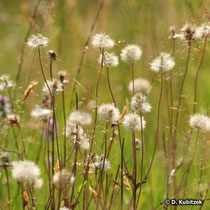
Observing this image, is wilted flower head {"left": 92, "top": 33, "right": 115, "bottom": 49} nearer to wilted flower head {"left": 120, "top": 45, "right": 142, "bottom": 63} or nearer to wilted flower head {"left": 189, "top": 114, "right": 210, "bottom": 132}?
wilted flower head {"left": 120, "top": 45, "right": 142, "bottom": 63}

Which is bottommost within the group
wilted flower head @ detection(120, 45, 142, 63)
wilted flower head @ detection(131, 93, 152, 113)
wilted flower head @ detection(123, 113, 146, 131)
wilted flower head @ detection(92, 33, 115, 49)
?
wilted flower head @ detection(123, 113, 146, 131)

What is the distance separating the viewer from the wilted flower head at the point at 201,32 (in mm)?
1134

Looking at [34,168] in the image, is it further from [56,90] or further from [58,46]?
[58,46]

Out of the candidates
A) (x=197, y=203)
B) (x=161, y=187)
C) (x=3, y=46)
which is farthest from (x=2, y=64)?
(x=197, y=203)

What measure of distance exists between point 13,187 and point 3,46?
7.84 ft

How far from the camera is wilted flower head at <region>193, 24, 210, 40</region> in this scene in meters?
1.13

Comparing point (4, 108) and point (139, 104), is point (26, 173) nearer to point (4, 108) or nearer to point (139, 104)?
point (139, 104)

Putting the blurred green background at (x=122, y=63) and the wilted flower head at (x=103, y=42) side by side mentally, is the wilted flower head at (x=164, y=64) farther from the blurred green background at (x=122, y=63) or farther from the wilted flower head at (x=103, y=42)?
the wilted flower head at (x=103, y=42)

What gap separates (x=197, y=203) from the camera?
1.21 meters

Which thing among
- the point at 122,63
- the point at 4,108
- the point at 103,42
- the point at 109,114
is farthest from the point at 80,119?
the point at 122,63

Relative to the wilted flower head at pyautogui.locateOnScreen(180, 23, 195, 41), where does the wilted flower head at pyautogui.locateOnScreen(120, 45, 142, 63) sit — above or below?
above

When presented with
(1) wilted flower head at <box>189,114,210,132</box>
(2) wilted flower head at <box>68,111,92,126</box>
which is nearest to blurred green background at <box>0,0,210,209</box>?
(1) wilted flower head at <box>189,114,210,132</box>

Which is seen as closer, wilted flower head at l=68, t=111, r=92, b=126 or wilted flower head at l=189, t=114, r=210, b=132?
wilted flower head at l=68, t=111, r=92, b=126

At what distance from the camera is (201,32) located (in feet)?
3.78
